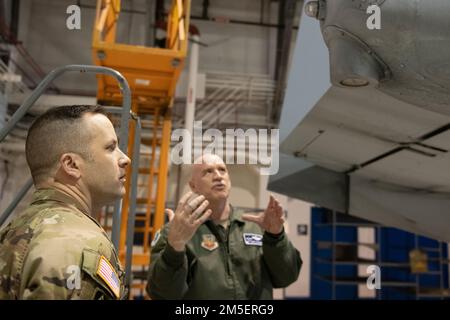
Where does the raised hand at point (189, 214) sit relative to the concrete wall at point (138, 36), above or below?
below

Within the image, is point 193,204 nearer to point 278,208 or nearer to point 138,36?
point 278,208

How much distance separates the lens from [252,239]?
1.95 metres

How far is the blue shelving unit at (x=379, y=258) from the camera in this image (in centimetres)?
507

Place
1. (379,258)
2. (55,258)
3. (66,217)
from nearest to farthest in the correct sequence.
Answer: (55,258) → (66,217) → (379,258)

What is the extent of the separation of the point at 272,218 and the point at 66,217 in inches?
44.1

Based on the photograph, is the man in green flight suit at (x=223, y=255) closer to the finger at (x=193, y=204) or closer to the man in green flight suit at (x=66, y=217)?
the finger at (x=193, y=204)

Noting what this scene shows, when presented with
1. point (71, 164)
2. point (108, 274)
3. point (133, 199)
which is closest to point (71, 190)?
point (71, 164)

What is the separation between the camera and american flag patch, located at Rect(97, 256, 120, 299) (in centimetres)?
80

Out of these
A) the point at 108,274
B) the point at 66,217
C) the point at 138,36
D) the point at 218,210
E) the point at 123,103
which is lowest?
the point at 108,274

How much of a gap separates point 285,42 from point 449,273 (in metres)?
4.10

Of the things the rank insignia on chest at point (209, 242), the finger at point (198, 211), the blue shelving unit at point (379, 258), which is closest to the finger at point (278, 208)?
the rank insignia on chest at point (209, 242)

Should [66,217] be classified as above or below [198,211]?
below

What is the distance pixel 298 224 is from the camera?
7.01m
